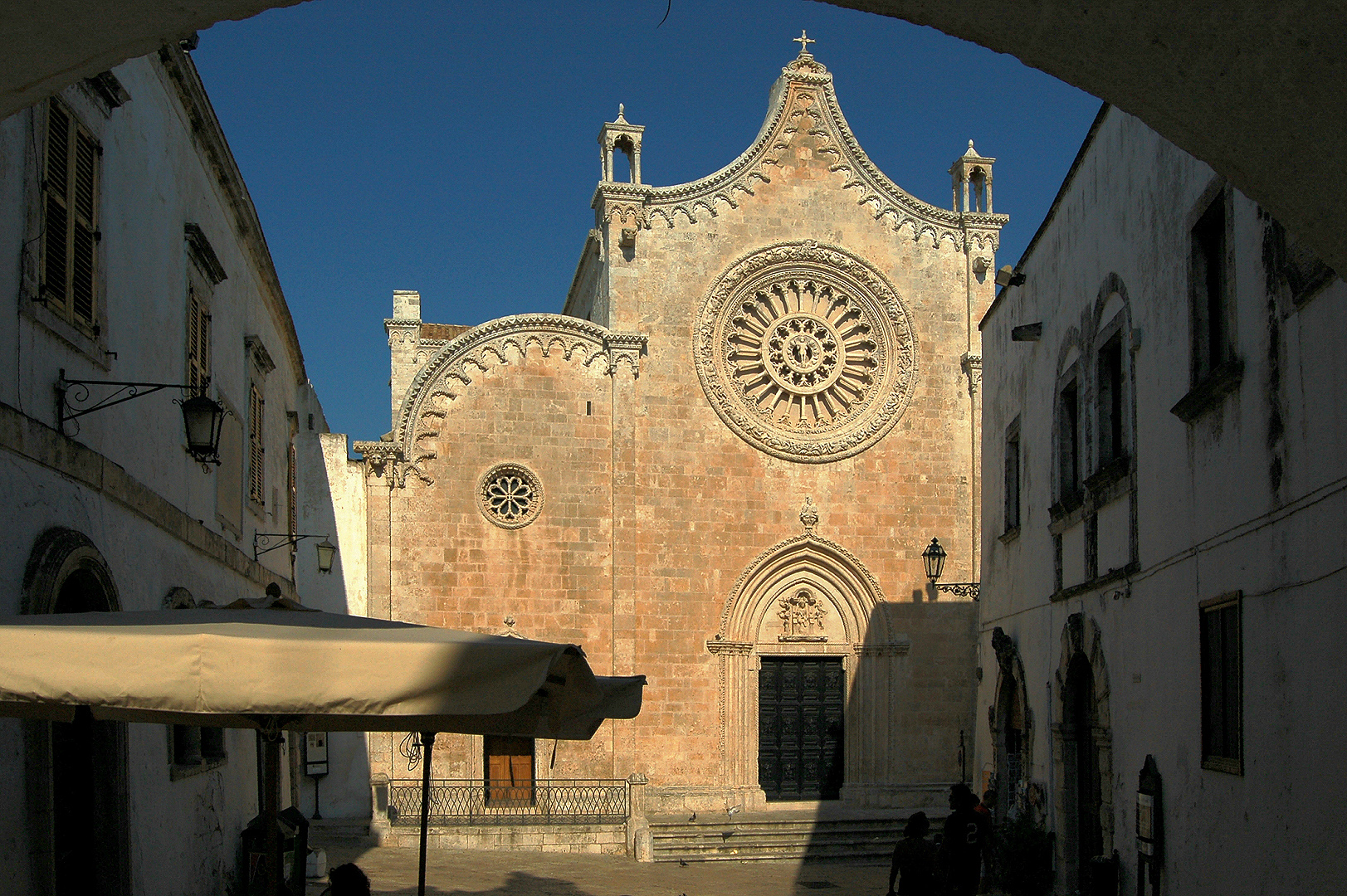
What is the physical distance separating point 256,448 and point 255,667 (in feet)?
38.3

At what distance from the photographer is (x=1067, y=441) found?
1251 centimetres

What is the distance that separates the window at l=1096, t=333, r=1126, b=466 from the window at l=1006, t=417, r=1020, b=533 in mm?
3264

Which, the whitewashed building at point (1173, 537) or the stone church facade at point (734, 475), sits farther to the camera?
the stone church facade at point (734, 475)

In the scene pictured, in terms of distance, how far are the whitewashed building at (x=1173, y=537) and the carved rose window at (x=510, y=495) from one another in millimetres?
9507

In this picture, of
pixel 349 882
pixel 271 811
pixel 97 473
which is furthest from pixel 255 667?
pixel 97 473

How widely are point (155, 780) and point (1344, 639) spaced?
315 inches

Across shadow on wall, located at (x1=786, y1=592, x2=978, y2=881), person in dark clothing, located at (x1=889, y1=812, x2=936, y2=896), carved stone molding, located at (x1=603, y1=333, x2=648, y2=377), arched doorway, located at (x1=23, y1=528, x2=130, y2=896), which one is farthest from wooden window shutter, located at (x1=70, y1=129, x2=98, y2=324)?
shadow on wall, located at (x1=786, y1=592, x2=978, y2=881)

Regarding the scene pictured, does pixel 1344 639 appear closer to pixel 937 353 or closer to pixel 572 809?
pixel 572 809

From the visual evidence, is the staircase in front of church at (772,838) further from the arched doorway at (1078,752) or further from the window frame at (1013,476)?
the arched doorway at (1078,752)

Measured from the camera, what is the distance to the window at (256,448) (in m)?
15.5

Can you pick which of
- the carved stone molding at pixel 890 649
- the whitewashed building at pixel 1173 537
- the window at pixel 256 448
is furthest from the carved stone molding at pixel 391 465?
the whitewashed building at pixel 1173 537

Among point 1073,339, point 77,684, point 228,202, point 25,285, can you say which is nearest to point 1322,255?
point 77,684

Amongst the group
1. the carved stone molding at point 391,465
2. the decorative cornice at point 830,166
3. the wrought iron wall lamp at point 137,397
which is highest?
the decorative cornice at point 830,166

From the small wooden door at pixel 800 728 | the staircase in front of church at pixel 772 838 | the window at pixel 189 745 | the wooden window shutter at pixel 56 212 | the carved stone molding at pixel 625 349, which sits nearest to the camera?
the wooden window shutter at pixel 56 212
